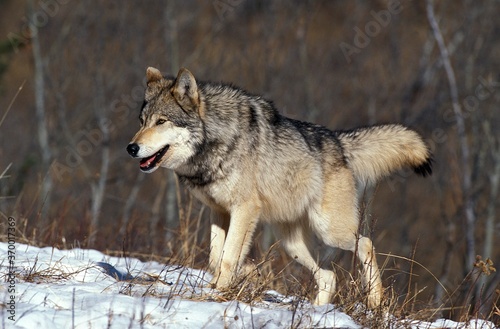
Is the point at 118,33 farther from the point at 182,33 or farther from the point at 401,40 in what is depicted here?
the point at 401,40

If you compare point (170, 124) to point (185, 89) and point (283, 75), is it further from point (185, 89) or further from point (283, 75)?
point (283, 75)

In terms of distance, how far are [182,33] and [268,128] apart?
1262cm

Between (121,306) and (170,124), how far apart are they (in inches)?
77.8

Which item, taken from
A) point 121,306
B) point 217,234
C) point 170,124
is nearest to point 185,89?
point 170,124

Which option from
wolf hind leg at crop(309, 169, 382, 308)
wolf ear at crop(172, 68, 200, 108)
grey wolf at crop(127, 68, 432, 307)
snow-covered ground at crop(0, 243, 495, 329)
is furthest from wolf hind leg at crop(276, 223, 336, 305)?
wolf ear at crop(172, 68, 200, 108)

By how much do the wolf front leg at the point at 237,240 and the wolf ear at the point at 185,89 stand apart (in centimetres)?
100

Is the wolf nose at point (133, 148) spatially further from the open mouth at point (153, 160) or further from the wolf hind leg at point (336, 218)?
the wolf hind leg at point (336, 218)

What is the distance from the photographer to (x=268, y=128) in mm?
6738

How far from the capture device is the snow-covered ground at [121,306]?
4.32 m

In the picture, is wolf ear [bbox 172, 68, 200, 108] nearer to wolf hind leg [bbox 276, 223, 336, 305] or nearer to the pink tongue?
the pink tongue

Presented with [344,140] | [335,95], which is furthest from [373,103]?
[344,140]

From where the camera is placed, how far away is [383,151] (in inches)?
284

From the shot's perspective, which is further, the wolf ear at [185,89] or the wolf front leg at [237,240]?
the wolf ear at [185,89]

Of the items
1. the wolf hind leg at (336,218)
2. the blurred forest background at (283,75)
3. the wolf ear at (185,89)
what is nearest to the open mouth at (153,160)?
the wolf ear at (185,89)
